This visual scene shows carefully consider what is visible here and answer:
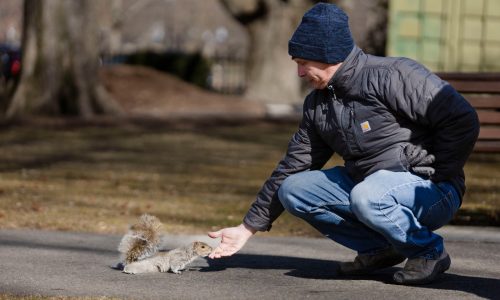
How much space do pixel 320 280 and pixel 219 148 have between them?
9264mm

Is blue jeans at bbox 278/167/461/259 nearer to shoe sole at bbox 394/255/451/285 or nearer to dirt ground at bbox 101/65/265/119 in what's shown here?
shoe sole at bbox 394/255/451/285

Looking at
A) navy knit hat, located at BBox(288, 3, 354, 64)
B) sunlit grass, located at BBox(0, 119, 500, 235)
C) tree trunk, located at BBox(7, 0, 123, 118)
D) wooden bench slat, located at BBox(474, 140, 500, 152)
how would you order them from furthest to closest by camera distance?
tree trunk, located at BBox(7, 0, 123, 118)
sunlit grass, located at BBox(0, 119, 500, 235)
wooden bench slat, located at BBox(474, 140, 500, 152)
navy knit hat, located at BBox(288, 3, 354, 64)

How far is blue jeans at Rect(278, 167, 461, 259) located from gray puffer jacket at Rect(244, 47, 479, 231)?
0.09 meters

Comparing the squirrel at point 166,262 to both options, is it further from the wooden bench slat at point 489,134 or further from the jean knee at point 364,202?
the wooden bench slat at point 489,134

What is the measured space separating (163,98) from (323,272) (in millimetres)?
17932

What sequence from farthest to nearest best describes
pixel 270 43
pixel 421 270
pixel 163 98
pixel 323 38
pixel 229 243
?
1. pixel 270 43
2. pixel 163 98
3. pixel 229 243
4. pixel 421 270
5. pixel 323 38

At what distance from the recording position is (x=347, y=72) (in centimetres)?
512

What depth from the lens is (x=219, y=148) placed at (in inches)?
579

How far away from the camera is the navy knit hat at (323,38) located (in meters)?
5.07

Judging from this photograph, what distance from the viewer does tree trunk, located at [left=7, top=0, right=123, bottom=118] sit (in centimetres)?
1845

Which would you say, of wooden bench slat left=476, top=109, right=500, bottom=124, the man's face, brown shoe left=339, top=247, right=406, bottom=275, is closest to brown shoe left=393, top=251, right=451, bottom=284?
brown shoe left=339, top=247, right=406, bottom=275

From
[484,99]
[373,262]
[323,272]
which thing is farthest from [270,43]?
[373,262]

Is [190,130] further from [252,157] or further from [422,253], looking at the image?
[422,253]

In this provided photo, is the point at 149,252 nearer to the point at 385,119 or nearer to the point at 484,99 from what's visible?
the point at 385,119
